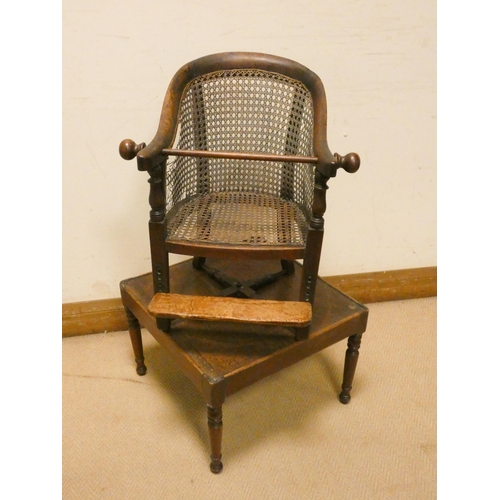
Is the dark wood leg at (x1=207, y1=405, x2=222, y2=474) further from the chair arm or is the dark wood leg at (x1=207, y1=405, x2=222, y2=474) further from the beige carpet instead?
the chair arm

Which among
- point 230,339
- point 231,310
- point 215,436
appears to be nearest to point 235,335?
point 230,339

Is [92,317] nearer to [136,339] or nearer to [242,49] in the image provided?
[136,339]

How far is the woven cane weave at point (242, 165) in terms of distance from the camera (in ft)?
4.48

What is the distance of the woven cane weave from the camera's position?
1.37m

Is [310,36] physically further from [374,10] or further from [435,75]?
[435,75]

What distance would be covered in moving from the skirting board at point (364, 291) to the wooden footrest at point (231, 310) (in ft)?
2.35

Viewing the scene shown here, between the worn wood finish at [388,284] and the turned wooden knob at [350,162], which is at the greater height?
the turned wooden knob at [350,162]

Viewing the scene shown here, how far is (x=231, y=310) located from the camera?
1.20 metres

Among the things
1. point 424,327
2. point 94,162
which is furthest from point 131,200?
point 424,327

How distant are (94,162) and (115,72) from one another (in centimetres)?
32

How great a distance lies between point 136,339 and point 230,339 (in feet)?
1.55

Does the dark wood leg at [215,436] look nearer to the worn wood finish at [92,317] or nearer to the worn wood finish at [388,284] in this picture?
the worn wood finish at [92,317]

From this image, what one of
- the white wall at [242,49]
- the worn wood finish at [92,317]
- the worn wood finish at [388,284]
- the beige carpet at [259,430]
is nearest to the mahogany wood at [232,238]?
the beige carpet at [259,430]

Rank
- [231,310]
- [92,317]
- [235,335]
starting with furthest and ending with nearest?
[92,317] → [235,335] → [231,310]
